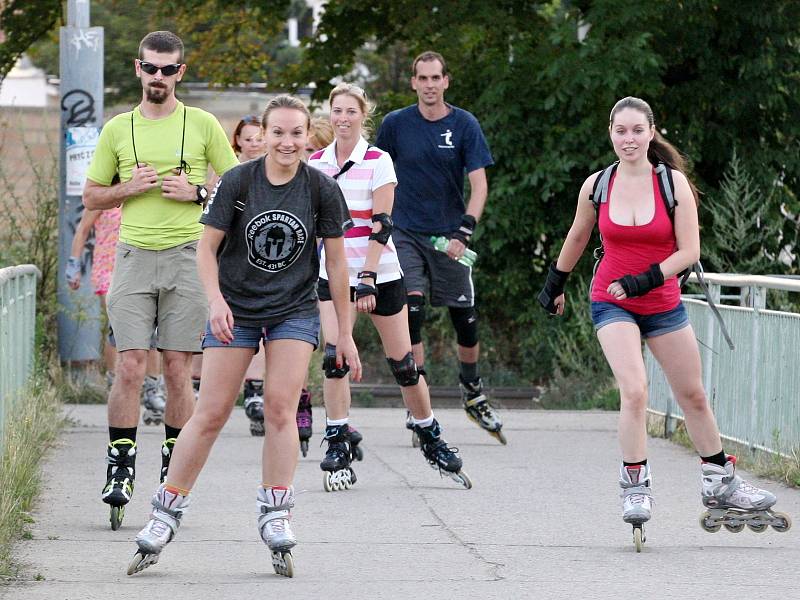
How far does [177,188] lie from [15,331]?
75.6 inches

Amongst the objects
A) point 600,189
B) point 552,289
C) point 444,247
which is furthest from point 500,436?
point 600,189

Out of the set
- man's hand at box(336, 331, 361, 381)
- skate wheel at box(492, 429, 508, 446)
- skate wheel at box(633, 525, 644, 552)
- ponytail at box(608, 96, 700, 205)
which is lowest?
skate wheel at box(492, 429, 508, 446)

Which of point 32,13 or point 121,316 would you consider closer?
point 121,316

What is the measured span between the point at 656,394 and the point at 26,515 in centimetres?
519

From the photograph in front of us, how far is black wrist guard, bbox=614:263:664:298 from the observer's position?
6605mm

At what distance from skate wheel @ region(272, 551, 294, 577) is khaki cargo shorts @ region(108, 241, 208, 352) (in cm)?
155

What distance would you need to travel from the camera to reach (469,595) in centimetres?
569

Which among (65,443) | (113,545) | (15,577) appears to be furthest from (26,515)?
(65,443)

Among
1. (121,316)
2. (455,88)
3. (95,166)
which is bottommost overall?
(121,316)

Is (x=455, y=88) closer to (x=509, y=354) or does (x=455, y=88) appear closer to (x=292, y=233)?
(x=509, y=354)

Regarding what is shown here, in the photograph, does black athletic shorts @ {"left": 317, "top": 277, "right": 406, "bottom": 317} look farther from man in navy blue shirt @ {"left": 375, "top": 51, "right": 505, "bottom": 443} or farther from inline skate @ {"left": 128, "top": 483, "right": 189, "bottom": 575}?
inline skate @ {"left": 128, "top": 483, "right": 189, "bottom": 575}

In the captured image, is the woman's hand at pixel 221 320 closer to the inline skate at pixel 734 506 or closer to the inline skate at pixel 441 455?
the inline skate at pixel 734 506

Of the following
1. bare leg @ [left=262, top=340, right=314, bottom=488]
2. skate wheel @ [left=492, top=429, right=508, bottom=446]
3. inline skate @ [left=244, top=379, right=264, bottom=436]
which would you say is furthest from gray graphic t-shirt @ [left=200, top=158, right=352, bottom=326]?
skate wheel @ [left=492, top=429, right=508, bottom=446]

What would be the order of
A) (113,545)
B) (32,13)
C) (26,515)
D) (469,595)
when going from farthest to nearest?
(32,13) → (26,515) → (113,545) → (469,595)
